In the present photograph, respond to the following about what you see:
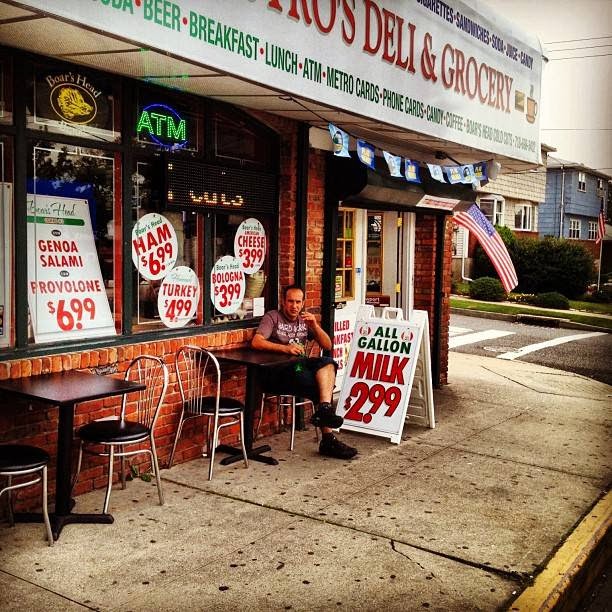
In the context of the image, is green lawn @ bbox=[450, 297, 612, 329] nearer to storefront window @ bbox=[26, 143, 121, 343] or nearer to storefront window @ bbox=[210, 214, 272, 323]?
storefront window @ bbox=[210, 214, 272, 323]

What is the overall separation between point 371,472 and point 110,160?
330 cm

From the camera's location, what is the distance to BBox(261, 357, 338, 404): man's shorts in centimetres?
685

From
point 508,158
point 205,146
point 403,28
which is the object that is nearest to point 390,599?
point 205,146

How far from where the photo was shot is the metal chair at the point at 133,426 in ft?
16.4

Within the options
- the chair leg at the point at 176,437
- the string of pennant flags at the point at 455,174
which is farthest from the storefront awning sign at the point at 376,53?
the chair leg at the point at 176,437

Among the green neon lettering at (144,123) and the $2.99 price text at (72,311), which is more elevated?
the green neon lettering at (144,123)

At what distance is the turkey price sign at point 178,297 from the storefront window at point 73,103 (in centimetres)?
126

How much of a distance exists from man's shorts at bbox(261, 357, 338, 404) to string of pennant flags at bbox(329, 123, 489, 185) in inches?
74.1

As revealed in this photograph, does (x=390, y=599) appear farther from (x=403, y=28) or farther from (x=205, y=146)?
(x=403, y=28)

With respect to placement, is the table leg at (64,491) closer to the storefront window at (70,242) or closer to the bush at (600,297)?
the storefront window at (70,242)

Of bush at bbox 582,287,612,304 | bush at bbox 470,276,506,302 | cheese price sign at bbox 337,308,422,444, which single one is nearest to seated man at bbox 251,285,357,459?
cheese price sign at bbox 337,308,422,444

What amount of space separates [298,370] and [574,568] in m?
3.01

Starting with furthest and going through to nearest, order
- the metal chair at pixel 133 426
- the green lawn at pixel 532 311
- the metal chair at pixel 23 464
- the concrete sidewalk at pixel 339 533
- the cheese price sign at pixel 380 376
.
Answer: the green lawn at pixel 532 311, the cheese price sign at pixel 380 376, the metal chair at pixel 133 426, the metal chair at pixel 23 464, the concrete sidewalk at pixel 339 533

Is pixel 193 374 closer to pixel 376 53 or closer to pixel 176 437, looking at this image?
pixel 176 437
